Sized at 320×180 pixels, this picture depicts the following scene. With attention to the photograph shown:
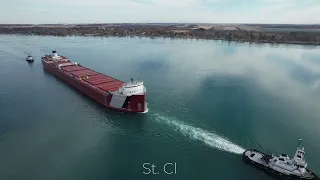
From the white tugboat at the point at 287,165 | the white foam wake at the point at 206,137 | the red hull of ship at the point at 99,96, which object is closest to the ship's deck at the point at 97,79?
the red hull of ship at the point at 99,96

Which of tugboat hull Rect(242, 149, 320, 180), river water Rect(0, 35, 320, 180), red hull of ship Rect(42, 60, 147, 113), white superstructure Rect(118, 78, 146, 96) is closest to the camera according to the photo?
tugboat hull Rect(242, 149, 320, 180)

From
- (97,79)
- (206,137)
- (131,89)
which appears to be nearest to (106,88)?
(97,79)

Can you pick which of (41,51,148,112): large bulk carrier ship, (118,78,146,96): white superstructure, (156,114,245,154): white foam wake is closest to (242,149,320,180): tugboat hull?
(156,114,245,154): white foam wake

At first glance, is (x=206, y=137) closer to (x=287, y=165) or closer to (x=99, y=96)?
(x=287, y=165)

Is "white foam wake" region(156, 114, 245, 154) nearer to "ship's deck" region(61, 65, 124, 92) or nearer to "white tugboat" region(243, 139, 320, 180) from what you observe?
"white tugboat" region(243, 139, 320, 180)

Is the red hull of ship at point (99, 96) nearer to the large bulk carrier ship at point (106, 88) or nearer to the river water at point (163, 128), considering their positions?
the large bulk carrier ship at point (106, 88)

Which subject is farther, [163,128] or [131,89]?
[131,89]
